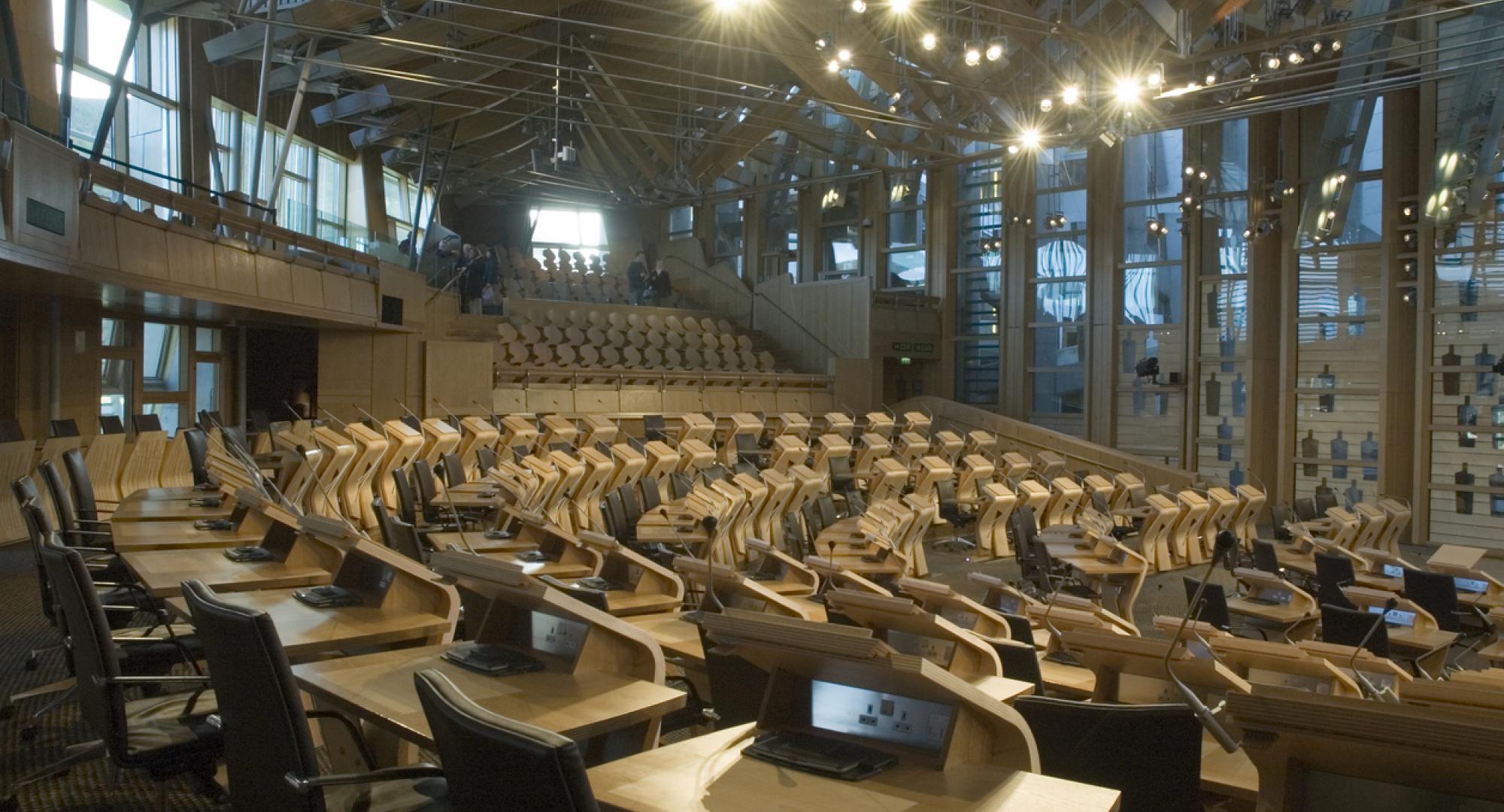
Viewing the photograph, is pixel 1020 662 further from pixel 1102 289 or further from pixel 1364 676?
pixel 1102 289

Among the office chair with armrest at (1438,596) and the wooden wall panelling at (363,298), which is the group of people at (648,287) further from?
the office chair with armrest at (1438,596)

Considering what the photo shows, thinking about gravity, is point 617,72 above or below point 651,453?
above

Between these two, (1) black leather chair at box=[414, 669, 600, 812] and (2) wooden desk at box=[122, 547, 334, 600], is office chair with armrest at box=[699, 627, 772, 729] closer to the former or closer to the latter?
(1) black leather chair at box=[414, 669, 600, 812]

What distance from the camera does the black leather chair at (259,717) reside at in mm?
2188

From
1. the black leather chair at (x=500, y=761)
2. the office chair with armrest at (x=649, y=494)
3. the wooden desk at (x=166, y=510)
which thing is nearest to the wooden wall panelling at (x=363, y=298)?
the office chair with armrest at (x=649, y=494)

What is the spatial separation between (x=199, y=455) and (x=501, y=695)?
24.9 ft

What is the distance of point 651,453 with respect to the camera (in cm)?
1204

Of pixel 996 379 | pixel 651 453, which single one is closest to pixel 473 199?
pixel 996 379

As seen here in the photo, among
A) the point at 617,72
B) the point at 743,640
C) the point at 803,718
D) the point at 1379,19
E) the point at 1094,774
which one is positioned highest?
the point at 617,72

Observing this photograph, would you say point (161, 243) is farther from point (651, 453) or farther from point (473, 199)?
point (473, 199)

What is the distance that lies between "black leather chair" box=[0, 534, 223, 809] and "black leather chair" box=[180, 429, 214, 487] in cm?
598

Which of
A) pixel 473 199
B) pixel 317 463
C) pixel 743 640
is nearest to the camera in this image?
pixel 743 640

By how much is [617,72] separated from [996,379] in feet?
29.4

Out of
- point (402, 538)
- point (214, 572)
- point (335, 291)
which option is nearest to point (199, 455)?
point (335, 291)
